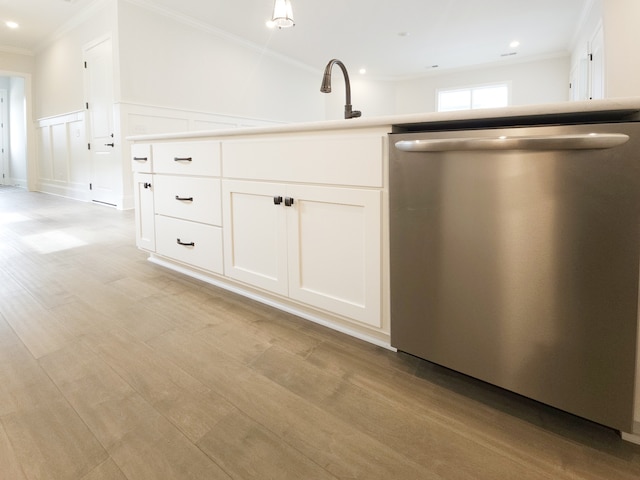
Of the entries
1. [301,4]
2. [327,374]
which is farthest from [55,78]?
[327,374]

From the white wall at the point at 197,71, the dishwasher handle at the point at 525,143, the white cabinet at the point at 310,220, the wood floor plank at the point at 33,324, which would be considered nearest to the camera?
the dishwasher handle at the point at 525,143

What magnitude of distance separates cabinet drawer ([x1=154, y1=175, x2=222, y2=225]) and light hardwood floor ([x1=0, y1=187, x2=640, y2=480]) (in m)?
0.49

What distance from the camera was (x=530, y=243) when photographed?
841 millimetres

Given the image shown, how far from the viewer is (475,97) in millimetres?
8047

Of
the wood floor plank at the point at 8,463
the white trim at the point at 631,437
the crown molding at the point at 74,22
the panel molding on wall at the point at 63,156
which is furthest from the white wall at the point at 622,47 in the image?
the panel molding on wall at the point at 63,156

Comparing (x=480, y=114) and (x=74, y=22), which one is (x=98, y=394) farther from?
(x=74, y=22)

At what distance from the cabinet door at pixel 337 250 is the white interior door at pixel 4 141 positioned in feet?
33.4

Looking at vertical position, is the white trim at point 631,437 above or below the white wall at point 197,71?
below

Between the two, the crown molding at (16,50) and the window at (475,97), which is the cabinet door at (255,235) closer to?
the window at (475,97)

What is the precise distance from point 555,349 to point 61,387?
1.34 metres

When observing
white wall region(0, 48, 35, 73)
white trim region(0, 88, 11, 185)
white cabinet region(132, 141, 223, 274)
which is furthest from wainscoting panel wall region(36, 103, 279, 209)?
white cabinet region(132, 141, 223, 274)

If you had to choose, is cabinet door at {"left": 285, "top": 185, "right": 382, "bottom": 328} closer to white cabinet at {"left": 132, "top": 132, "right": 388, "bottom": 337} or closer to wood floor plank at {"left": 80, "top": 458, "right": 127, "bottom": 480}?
white cabinet at {"left": 132, "top": 132, "right": 388, "bottom": 337}

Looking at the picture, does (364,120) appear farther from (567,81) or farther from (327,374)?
(567,81)

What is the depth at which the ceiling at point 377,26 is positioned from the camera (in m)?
4.67
